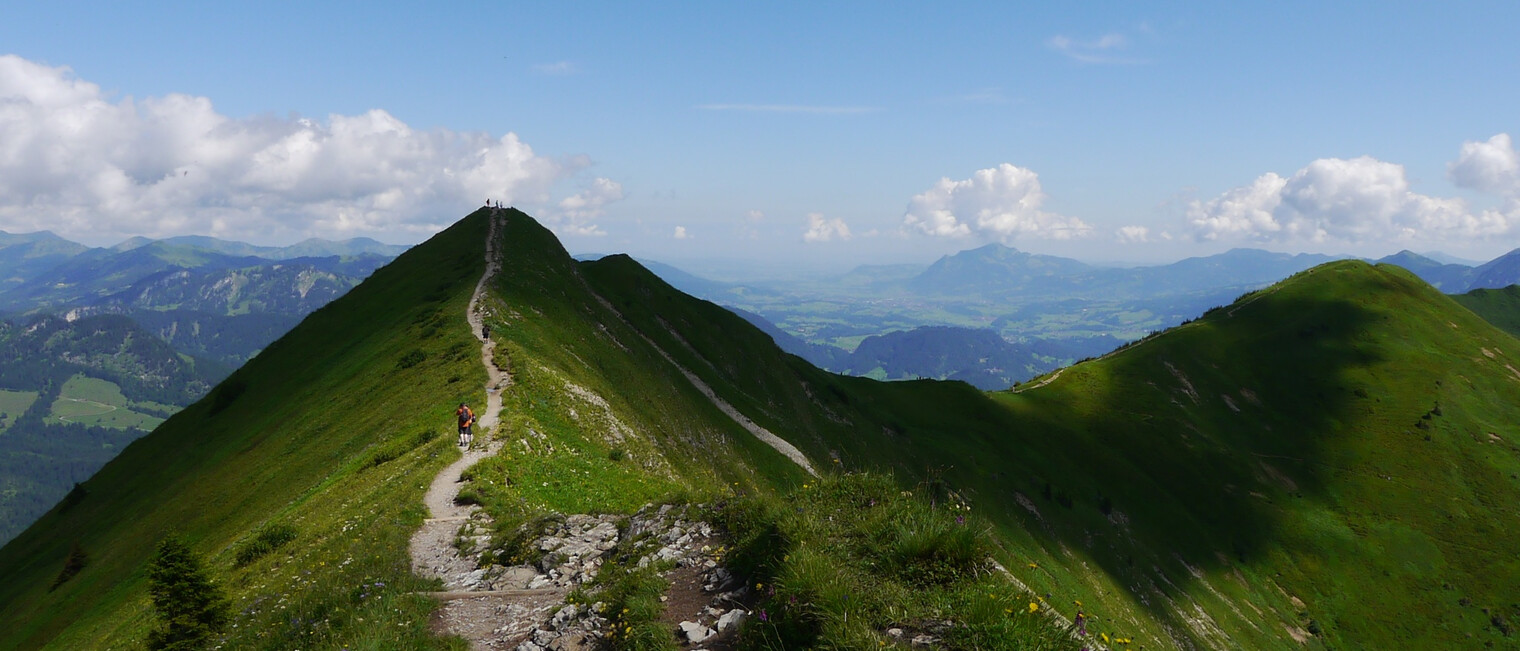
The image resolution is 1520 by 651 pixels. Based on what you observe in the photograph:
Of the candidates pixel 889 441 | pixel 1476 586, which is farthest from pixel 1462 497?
pixel 889 441

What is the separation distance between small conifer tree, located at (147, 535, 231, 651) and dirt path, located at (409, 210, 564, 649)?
4.62 metres

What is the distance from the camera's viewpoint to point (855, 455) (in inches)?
3356

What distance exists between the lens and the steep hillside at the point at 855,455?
88.5 feet

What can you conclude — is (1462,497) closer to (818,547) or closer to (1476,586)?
(1476,586)

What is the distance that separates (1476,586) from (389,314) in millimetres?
177083

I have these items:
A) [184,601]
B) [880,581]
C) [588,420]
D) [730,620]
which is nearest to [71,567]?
[588,420]

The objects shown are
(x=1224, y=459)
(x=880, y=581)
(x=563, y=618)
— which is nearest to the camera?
(x=880, y=581)

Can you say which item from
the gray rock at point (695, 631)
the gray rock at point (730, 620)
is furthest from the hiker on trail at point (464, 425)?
the gray rock at point (730, 620)

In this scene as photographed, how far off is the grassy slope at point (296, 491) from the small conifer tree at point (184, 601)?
1.08 metres

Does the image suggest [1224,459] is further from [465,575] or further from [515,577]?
[465,575]

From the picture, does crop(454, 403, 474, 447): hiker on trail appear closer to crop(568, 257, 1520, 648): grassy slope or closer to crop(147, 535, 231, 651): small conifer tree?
crop(147, 535, 231, 651): small conifer tree

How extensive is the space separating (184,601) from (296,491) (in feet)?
66.5

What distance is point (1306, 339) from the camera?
175250 mm

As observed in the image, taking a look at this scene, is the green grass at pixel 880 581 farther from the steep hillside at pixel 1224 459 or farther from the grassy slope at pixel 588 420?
the steep hillside at pixel 1224 459
